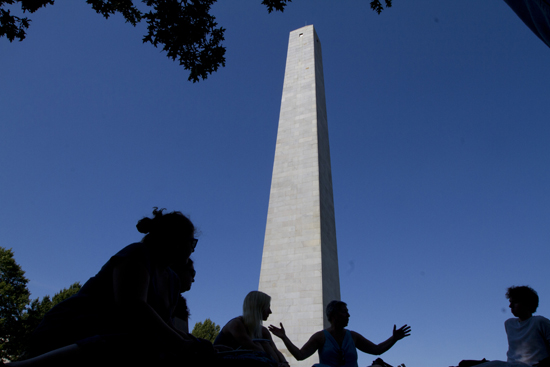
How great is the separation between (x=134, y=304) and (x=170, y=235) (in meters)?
0.46

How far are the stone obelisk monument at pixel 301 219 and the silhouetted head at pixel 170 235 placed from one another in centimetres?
837

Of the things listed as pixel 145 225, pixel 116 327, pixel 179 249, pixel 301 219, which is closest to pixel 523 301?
pixel 179 249

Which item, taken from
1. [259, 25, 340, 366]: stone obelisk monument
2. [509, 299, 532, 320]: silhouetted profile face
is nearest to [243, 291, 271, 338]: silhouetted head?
[509, 299, 532, 320]: silhouetted profile face

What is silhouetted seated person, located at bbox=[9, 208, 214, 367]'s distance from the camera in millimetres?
1675

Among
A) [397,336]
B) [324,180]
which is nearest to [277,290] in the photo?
[324,180]

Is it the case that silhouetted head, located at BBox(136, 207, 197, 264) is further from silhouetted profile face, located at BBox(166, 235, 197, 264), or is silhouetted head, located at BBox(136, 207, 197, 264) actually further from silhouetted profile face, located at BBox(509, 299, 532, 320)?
silhouetted profile face, located at BBox(509, 299, 532, 320)

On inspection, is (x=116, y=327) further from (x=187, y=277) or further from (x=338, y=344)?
(x=338, y=344)

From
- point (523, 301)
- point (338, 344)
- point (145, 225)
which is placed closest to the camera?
point (145, 225)

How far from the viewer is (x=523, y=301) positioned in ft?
12.7

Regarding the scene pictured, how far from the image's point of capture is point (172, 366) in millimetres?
1690

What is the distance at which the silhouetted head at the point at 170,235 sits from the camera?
2.16m

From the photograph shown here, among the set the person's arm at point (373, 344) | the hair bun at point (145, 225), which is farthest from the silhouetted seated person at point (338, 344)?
the hair bun at point (145, 225)

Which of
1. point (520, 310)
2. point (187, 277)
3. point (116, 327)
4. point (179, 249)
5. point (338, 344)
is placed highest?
point (187, 277)

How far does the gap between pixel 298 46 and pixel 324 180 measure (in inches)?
262
